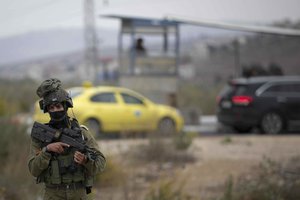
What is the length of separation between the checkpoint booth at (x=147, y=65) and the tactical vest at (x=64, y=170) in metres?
17.9

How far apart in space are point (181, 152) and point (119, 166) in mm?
2449

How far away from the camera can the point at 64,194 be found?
451 cm

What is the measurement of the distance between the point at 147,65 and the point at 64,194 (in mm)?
18303

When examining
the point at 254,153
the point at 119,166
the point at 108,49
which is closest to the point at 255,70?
the point at 254,153

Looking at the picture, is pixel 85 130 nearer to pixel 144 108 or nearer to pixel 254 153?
pixel 254 153

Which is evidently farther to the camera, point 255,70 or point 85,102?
point 255,70

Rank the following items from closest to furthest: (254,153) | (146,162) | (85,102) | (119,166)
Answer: (119,166)
(146,162)
(254,153)
(85,102)

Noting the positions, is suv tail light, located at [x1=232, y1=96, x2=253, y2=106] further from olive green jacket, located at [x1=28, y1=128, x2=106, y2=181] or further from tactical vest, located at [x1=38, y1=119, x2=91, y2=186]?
tactical vest, located at [x1=38, y1=119, x2=91, y2=186]

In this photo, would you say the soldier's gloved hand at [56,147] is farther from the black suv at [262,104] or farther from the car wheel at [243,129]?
the car wheel at [243,129]

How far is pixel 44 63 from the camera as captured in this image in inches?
7131

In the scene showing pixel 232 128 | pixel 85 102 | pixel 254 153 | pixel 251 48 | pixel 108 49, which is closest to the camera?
pixel 254 153

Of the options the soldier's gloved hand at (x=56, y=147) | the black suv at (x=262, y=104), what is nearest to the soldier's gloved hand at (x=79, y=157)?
the soldier's gloved hand at (x=56, y=147)

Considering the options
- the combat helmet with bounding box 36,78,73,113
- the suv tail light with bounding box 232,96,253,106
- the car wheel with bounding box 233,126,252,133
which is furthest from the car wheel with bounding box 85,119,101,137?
the combat helmet with bounding box 36,78,73,113

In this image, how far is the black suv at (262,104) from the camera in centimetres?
1753
